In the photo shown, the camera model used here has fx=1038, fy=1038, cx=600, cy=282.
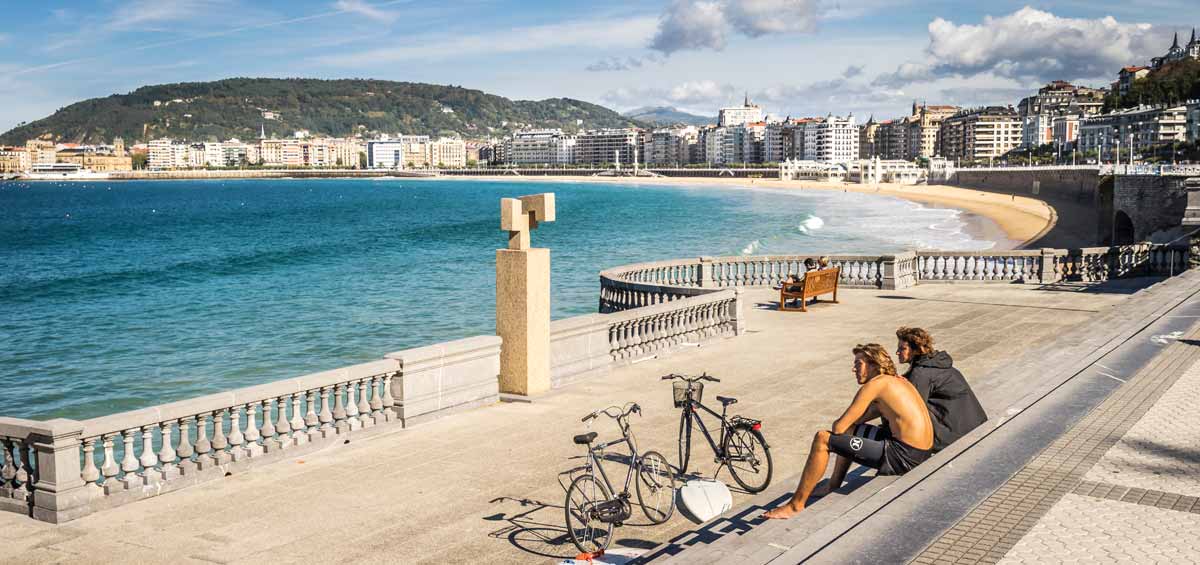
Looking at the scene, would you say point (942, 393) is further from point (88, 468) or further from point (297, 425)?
point (88, 468)

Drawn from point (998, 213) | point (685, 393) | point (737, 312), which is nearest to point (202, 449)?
point (685, 393)

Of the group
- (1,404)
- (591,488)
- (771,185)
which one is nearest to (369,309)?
(1,404)

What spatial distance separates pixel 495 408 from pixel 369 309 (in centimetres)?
2499

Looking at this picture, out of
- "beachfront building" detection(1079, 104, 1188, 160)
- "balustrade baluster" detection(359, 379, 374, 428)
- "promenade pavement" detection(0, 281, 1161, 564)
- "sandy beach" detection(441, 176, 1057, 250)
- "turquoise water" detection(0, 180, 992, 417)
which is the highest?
"beachfront building" detection(1079, 104, 1188, 160)

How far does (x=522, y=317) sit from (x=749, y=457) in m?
4.48

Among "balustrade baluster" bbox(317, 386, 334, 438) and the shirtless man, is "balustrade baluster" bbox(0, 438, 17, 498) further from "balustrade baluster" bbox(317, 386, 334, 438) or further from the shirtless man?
the shirtless man

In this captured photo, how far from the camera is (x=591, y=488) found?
728cm

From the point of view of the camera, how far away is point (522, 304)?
1239cm

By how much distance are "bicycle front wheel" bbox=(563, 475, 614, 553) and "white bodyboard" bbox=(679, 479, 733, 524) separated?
1.77 feet

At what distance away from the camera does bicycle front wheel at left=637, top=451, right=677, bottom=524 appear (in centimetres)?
786

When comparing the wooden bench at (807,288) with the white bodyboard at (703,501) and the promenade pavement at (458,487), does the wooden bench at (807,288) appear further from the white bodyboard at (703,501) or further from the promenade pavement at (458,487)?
the white bodyboard at (703,501)

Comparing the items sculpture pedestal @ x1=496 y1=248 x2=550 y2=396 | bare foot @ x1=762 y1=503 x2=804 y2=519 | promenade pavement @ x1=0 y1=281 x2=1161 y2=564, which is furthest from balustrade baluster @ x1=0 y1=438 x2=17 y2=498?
bare foot @ x1=762 y1=503 x2=804 y2=519

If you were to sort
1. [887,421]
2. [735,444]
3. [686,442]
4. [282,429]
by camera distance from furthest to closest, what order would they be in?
[282,429] → [686,442] → [735,444] → [887,421]

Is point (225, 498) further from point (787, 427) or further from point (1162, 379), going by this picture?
point (1162, 379)
